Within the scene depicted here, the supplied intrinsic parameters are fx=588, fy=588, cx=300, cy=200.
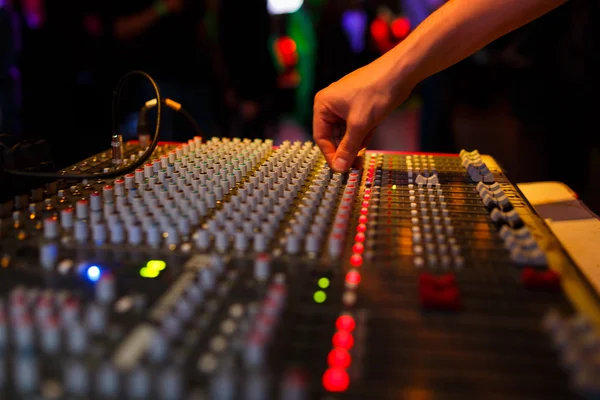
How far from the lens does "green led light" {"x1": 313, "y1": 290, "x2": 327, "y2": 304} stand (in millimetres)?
739

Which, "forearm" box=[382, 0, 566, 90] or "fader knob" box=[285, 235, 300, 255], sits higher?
"forearm" box=[382, 0, 566, 90]

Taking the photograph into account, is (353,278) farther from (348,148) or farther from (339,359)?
(348,148)

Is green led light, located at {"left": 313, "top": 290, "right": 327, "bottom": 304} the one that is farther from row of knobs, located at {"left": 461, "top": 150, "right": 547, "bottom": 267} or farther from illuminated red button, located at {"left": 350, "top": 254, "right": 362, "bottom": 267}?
row of knobs, located at {"left": 461, "top": 150, "right": 547, "bottom": 267}

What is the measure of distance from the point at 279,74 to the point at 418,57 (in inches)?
142

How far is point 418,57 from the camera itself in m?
1.34

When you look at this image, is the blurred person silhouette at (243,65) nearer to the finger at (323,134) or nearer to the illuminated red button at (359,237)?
the finger at (323,134)

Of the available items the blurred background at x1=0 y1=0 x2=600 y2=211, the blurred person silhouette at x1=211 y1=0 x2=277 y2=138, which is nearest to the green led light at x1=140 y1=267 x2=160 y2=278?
the blurred background at x1=0 y1=0 x2=600 y2=211

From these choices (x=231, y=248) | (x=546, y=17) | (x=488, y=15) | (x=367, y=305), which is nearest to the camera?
(x=367, y=305)

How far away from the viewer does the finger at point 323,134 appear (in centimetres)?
145

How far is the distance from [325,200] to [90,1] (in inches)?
109

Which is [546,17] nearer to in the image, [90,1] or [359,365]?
[90,1]

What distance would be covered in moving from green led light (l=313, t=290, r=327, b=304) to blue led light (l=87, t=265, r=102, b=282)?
296mm

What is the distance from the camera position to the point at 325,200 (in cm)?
109

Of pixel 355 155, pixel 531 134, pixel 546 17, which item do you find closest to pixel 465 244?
pixel 355 155
